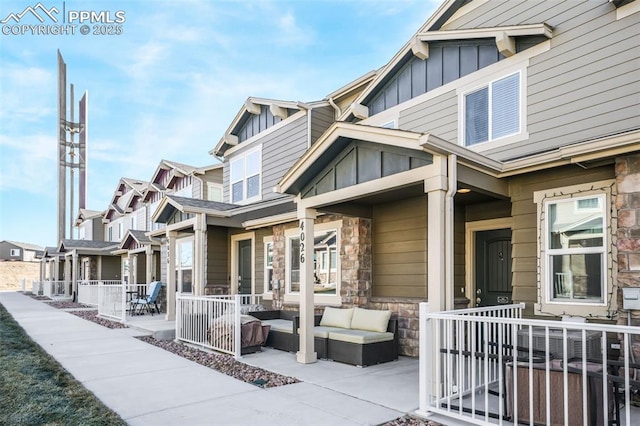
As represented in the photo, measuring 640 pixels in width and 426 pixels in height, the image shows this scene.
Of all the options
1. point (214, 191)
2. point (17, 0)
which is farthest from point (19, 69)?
point (214, 191)

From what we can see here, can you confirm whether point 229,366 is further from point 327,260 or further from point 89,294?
point 89,294

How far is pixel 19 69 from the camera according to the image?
24922 millimetres

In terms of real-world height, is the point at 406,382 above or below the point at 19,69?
below

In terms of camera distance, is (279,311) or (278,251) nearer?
(279,311)

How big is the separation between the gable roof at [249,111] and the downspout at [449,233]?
592cm

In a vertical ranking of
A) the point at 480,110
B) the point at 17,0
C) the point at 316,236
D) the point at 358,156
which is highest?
the point at 17,0

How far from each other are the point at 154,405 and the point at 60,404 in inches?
36.8

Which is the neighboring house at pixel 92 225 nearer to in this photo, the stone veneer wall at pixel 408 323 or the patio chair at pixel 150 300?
the patio chair at pixel 150 300

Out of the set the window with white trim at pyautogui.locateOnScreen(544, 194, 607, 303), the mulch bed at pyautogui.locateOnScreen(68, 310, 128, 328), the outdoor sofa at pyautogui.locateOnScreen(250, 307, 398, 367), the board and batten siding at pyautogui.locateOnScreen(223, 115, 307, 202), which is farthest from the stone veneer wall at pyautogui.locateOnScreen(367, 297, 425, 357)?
the mulch bed at pyautogui.locateOnScreen(68, 310, 128, 328)

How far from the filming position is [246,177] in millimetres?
12273

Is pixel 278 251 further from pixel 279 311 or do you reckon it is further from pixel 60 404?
pixel 60 404

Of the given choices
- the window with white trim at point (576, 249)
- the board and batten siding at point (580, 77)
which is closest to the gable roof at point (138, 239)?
the board and batten siding at point (580, 77)

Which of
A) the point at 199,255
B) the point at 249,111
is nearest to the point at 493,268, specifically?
the point at 199,255

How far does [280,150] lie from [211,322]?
15.5 feet
